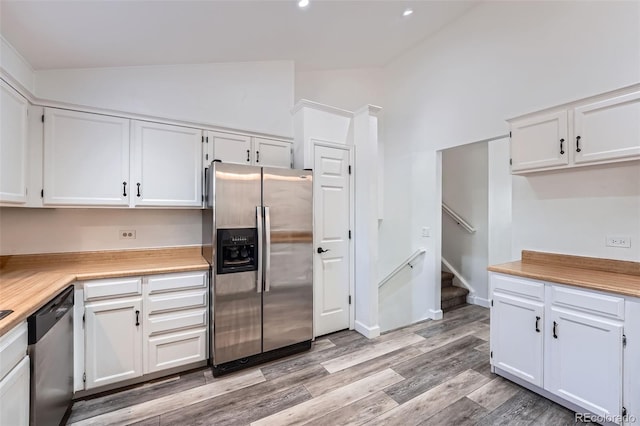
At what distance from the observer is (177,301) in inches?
91.2

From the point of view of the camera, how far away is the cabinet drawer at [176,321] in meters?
2.24

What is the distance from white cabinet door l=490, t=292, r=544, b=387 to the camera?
6.72 ft

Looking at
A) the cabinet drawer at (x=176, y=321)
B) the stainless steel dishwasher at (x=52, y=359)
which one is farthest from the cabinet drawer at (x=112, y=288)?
the cabinet drawer at (x=176, y=321)

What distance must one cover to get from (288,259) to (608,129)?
2.68 meters

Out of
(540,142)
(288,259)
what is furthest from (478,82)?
(288,259)

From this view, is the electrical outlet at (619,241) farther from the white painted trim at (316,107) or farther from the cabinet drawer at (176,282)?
the cabinet drawer at (176,282)

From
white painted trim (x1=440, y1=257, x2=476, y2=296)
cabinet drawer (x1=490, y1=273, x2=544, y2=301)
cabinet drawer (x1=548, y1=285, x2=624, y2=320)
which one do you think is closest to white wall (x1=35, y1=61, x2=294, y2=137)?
cabinet drawer (x1=490, y1=273, x2=544, y2=301)

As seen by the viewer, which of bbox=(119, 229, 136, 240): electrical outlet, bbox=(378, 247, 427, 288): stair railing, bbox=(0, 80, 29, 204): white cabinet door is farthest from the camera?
bbox=(378, 247, 427, 288): stair railing

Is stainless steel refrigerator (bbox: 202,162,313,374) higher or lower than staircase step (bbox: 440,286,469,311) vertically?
higher

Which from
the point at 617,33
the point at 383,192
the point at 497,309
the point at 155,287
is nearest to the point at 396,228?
the point at 383,192

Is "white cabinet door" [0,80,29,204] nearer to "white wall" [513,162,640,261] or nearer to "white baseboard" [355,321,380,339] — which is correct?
"white baseboard" [355,321,380,339]

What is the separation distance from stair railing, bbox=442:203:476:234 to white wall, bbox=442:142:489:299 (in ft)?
0.16

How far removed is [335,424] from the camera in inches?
71.9

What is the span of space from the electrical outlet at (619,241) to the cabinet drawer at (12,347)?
3804mm
